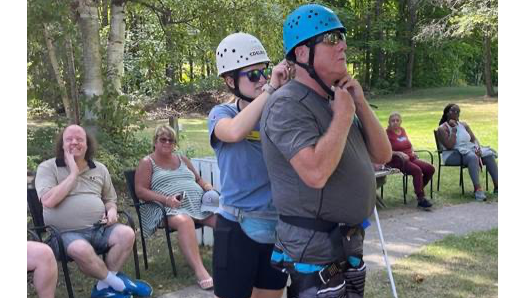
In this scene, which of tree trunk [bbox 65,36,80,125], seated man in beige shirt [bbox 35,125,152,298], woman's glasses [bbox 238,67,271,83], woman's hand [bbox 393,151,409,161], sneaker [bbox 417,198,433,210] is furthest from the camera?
tree trunk [bbox 65,36,80,125]

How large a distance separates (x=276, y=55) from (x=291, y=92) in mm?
7632

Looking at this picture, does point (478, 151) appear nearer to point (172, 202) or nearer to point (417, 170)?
point (417, 170)

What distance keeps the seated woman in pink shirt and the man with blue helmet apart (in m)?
5.36

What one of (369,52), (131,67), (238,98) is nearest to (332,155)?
(238,98)

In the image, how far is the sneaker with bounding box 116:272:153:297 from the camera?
13.6 ft

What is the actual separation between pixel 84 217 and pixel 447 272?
2.85 meters

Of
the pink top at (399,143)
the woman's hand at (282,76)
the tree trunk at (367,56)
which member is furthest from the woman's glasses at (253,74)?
the tree trunk at (367,56)

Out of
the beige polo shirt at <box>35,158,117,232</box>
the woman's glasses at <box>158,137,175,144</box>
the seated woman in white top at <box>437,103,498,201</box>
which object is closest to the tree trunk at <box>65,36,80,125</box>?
the woman's glasses at <box>158,137,175,144</box>

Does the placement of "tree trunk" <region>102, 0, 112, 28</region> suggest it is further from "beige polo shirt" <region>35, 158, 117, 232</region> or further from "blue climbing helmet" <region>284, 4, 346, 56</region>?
"blue climbing helmet" <region>284, 4, 346, 56</region>

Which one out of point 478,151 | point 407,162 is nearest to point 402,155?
point 407,162

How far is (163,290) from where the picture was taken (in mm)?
4441

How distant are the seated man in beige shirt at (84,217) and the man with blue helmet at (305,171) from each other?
2321 mm

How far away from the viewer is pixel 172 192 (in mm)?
5043

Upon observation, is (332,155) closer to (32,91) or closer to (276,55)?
(32,91)
